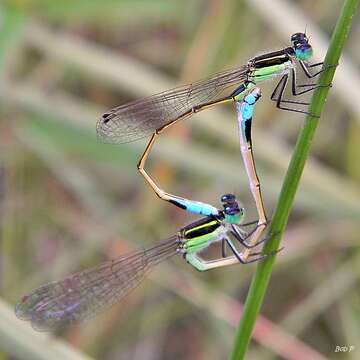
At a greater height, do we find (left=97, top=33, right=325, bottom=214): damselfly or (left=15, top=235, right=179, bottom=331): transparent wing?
(left=97, top=33, right=325, bottom=214): damselfly

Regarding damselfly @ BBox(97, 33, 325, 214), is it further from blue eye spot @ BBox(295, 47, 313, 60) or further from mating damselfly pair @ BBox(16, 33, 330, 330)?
blue eye spot @ BBox(295, 47, 313, 60)

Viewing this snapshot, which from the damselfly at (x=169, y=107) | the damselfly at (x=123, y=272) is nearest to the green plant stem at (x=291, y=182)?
the damselfly at (x=123, y=272)

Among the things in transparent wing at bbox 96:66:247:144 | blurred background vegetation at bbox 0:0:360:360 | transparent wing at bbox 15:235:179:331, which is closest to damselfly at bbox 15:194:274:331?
transparent wing at bbox 15:235:179:331

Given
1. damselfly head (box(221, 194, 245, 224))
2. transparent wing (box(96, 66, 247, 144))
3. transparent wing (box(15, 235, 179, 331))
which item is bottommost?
transparent wing (box(15, 235, 179, 331))

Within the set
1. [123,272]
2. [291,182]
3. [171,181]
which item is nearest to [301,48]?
[291,182]

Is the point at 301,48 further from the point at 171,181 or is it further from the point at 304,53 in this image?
the point at 171,181

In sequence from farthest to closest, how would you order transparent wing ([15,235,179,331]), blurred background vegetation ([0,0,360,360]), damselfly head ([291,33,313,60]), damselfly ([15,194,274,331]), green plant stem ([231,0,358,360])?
blurred background vegetation ([0,0,360,360]) → transparent wing ([15,235,179,331]) → damselfly ([15,194,274,331]) → damselfly head ([291,33,313,60]) → green plant stem ([231,0,358,360])

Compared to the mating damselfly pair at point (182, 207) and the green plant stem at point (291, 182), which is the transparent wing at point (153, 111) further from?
the green plant stem at point (291, 182)

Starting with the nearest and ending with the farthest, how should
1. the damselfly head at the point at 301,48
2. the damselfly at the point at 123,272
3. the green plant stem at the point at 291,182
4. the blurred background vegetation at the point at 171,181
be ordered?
the green plant stem at the point at 291,182
the damselfly head at the point at 301,48
the damselfly at the point at 123,272
the blurred background vegetation at the point at 171,181
